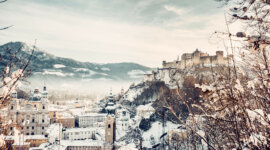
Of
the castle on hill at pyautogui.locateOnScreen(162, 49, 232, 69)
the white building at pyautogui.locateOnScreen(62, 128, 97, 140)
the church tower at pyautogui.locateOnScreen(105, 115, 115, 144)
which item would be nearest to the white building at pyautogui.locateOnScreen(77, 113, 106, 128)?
the white building at pyautogui.locateOnScreen(62, 128, 97, 140)

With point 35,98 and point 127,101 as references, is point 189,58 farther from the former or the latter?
point 35,98

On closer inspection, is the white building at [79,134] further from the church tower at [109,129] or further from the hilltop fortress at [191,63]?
the hilltop fortress at [191,63]

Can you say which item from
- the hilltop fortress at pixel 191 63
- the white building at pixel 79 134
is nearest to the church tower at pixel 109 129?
the white building at pixel 79 134

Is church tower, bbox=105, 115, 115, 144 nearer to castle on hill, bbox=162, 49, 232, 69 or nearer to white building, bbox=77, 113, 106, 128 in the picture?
white building, bbox=77, 113, 106, 128

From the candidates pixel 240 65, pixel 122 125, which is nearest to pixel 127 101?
pixel 122 125

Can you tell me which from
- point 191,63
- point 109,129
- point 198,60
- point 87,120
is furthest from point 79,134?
point 198,60

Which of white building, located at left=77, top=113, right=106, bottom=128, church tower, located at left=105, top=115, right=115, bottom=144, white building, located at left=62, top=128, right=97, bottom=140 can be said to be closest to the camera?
church tower, located at left=105, top=115, right=115, bottom=144

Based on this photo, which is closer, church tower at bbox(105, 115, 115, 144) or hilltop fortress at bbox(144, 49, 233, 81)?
church tower at bbox(105, 115, 115, 144)

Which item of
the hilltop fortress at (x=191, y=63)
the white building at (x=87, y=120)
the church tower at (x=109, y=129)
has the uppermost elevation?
the hilltop fortress at (x=191, y=63)

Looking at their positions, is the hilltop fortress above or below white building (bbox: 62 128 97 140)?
above
